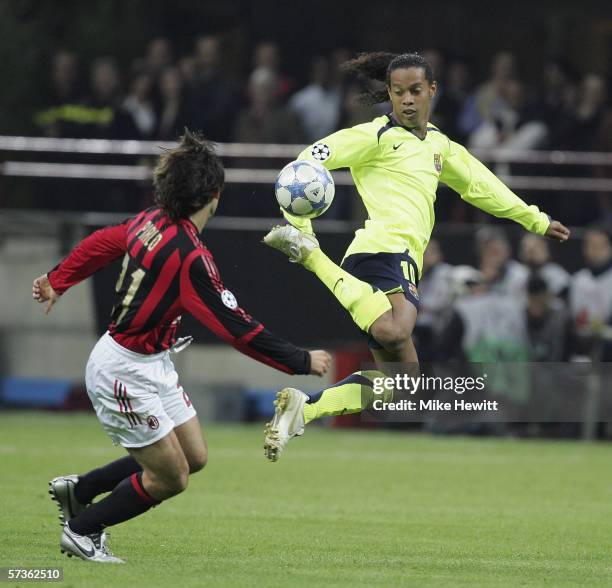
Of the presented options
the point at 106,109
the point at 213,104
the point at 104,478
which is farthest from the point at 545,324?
the point at 104,478

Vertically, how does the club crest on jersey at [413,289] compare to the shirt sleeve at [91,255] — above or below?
below

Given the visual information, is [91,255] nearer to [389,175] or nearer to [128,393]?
[128,393]

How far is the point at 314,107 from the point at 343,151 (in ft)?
29.1

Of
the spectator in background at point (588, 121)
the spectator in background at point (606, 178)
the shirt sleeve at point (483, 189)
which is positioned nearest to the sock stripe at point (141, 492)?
the shirt sleeve at point (483, 189)

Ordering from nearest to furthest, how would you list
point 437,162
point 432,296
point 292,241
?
point 292,241, point 437,162, point 432,296

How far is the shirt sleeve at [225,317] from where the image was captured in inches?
269

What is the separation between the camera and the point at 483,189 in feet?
29.9

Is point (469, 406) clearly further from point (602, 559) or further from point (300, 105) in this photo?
point (602, 559)

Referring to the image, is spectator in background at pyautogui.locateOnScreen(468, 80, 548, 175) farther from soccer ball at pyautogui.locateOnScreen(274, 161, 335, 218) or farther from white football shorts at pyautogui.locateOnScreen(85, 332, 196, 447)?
white football shorts at pyautogui.locateOnScreen(85, 332, 196, 447)

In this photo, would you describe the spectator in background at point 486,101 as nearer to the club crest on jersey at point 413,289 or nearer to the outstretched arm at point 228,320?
the club crest on jersey at point 413,289

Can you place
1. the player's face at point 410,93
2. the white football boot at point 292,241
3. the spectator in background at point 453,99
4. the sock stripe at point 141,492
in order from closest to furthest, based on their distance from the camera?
the sock stripe at point 141,492
the white football boot at point 292,241
the player's face at point 410,93
the spectator in background at point 453,99

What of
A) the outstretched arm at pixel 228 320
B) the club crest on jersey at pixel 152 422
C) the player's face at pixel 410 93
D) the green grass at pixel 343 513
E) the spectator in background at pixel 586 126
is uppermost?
the spectator in background at pixel 586 126

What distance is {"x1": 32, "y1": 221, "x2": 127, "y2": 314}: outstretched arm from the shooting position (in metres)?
7.22

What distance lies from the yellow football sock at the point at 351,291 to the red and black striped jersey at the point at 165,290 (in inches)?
54.8
